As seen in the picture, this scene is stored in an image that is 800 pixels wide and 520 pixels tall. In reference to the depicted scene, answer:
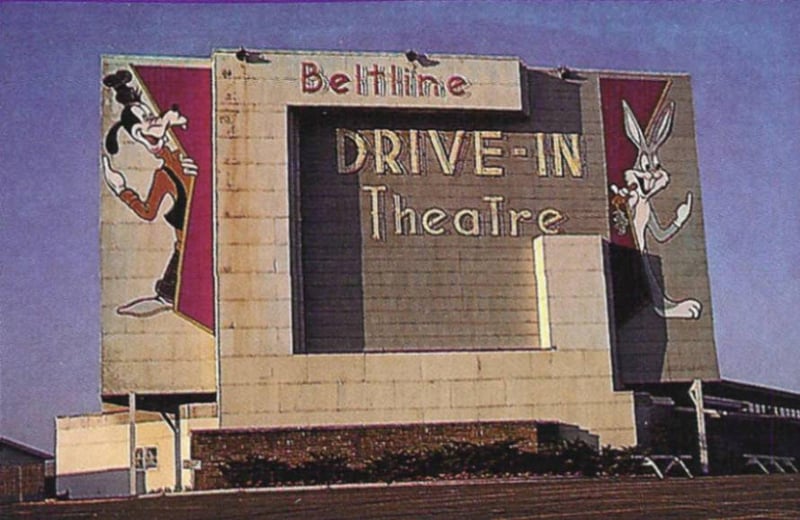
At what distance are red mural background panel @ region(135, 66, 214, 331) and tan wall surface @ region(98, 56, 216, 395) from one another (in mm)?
667

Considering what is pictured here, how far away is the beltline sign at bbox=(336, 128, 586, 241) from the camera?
48.5 metres

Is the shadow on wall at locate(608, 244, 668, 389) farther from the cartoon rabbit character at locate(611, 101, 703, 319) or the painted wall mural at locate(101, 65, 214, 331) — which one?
the painted wall mural at locate(101, 65, 214, 331)

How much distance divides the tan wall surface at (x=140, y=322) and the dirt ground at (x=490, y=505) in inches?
402

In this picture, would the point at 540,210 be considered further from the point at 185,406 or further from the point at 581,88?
the point at 185,406

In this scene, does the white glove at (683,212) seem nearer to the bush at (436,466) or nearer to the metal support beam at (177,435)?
the bush at (436,466)

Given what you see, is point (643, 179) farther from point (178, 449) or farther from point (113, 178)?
point (178, 449)

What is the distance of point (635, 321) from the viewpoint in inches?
1983

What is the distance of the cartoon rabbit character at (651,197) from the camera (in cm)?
5072

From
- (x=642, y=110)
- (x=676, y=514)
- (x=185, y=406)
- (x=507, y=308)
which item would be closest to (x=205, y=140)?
(x=185, y=406)

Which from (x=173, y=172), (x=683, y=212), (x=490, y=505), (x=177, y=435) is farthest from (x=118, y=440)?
(x=490, y=505)

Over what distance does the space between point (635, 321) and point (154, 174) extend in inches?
730

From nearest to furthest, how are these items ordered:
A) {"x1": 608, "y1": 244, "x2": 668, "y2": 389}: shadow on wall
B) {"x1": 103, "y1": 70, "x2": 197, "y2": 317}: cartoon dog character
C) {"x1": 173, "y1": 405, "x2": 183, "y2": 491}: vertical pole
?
{"x1": 103, "y1": 70, "x2": 197, "y2": 317}: cartoon dog character → {"x1": 173, "y1": 405, "x2": 183, "y2": 491}: vertical pole → {"x1": 608, "y1": 244, "x2": 668, "y2": 389}: shadow on wall

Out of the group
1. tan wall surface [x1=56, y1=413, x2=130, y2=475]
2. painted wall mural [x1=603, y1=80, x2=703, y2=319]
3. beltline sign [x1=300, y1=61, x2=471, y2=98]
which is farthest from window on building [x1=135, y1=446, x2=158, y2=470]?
painted wall mural [x1=603, y1=80, x2=703, y2=319]

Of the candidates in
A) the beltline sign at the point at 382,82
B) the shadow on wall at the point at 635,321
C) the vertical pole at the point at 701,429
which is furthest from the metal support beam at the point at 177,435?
the vertical pole at the point at 701,429
